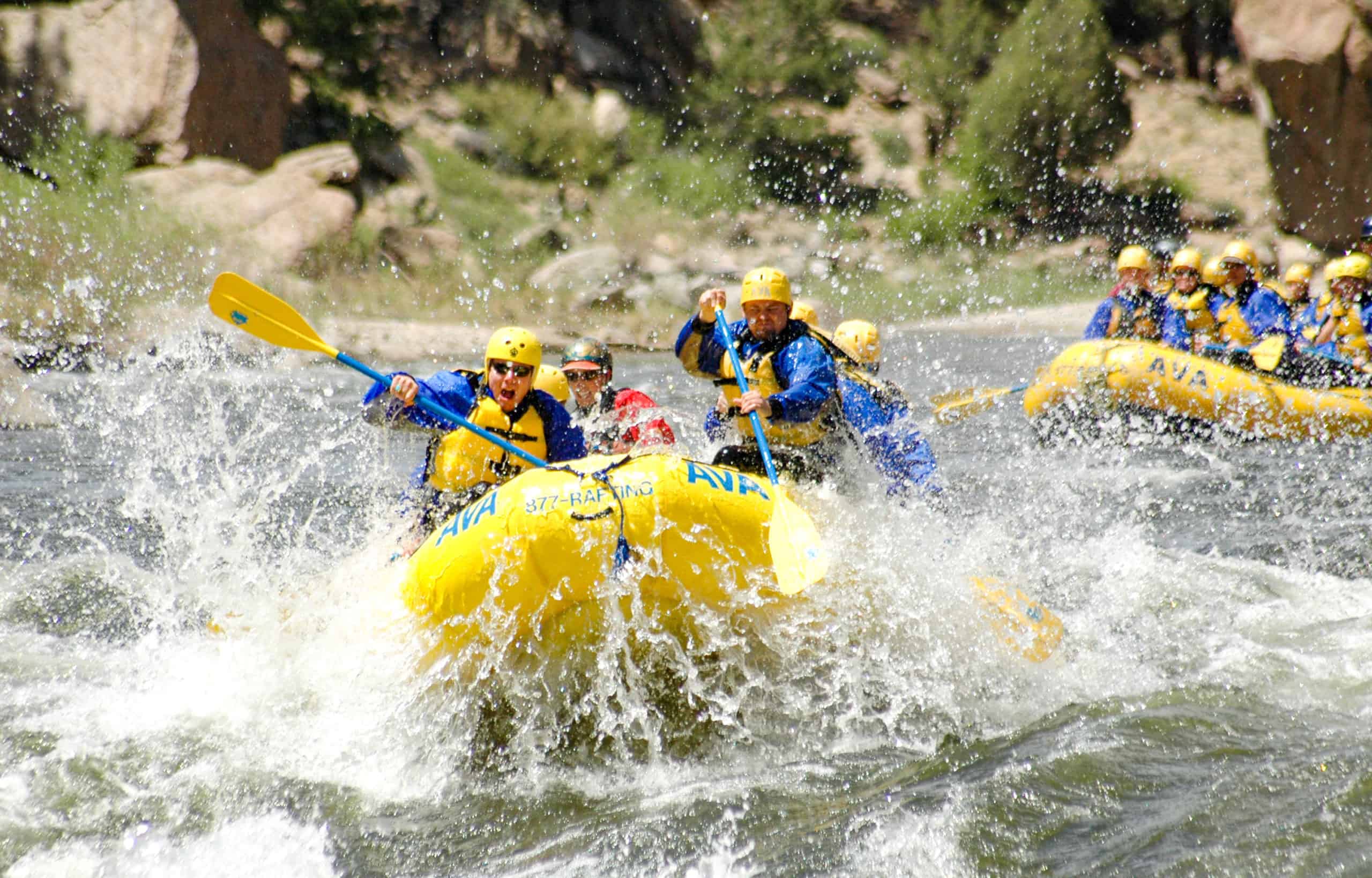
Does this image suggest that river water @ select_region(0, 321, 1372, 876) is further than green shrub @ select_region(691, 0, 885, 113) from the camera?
No

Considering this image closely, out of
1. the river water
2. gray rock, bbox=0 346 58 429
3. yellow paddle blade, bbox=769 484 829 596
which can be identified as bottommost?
the river water

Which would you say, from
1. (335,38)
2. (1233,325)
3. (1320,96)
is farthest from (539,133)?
(1233,325)

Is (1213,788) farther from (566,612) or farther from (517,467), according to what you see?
(517,467)

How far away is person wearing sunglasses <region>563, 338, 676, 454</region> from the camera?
236 inches

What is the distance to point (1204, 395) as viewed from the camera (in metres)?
9.80

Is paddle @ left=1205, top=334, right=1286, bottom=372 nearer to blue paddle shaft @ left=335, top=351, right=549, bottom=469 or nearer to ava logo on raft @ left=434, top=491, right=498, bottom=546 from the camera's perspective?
blue paddle shaft @ left=335, top=351, right=549, bottom=469

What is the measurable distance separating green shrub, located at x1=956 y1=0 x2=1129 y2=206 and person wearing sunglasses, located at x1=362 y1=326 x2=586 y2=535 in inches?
909

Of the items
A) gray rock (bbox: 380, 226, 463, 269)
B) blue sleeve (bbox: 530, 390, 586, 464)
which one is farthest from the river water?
gray rock (bbox: 380, 226, 463, 269)

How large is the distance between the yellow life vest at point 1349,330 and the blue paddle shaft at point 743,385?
21.5 feet

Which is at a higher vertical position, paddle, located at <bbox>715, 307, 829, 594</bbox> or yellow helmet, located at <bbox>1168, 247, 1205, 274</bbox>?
yellow helmet, located at <bbox>1168, 247, 1205, 274</bbox>

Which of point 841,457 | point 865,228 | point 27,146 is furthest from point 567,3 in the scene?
point 841,457

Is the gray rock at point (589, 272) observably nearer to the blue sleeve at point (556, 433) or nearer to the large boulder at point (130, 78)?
the large boulder at point (130, 78)

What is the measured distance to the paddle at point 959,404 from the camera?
954cm

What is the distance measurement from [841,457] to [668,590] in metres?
1.79
